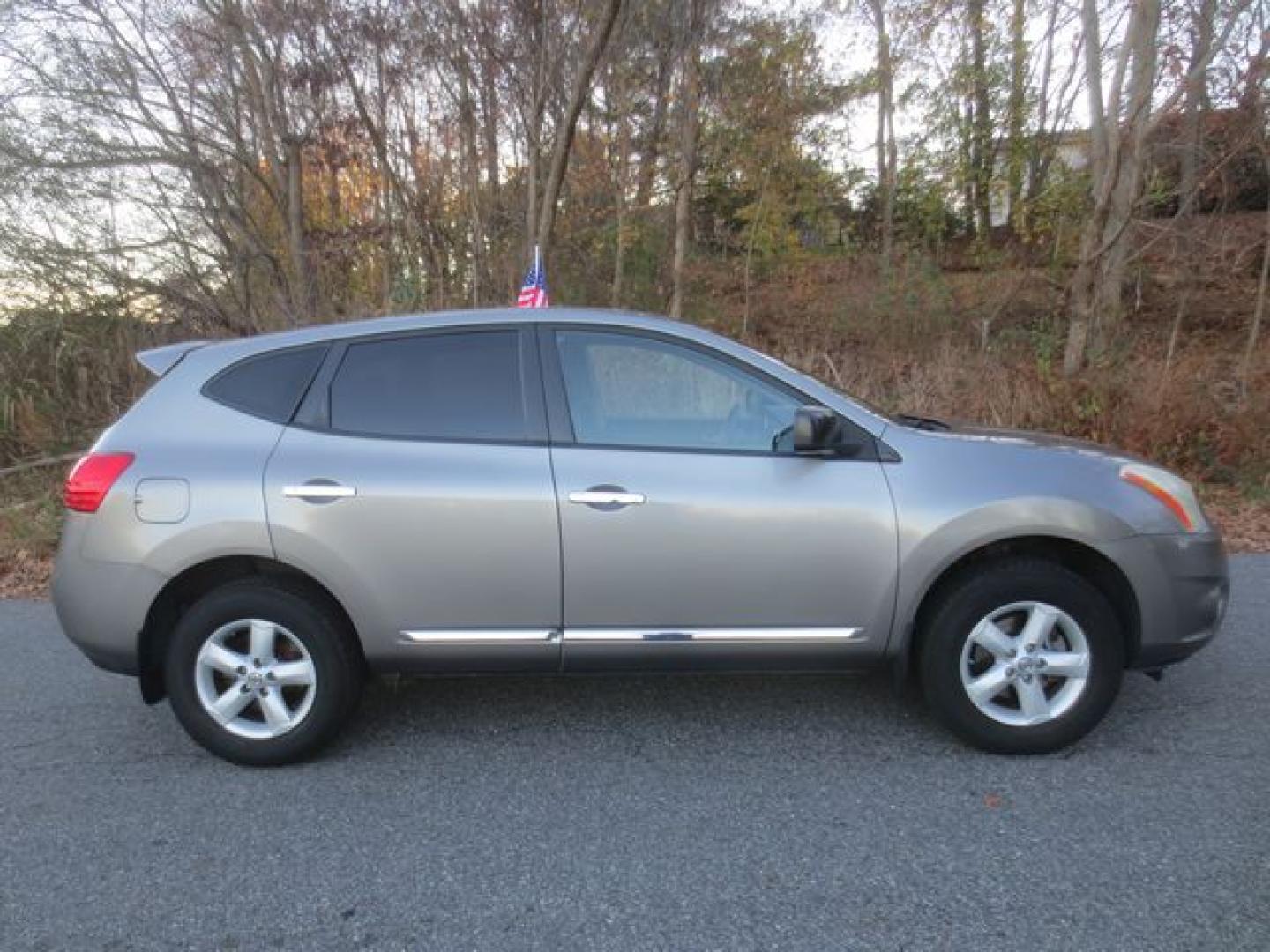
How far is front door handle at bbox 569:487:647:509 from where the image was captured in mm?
3488

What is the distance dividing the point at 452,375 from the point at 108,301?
9.36m

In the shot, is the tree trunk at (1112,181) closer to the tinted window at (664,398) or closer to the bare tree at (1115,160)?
the bare tree at (1115,160)

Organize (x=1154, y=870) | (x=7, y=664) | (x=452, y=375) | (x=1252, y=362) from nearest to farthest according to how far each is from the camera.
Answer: (x=1154, y=870) < (x=452, y=375) < (x=7, y=664) < (x=1252, y=362)

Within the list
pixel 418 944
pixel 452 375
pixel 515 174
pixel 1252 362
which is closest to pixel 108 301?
pixel 515 174

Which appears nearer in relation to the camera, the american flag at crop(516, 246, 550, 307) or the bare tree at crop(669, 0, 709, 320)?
the american flag at crop(516, 246, 550, 307)

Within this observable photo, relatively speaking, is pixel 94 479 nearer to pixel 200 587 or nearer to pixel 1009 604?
pixel 200 587

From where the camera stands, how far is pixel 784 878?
2.83 metres

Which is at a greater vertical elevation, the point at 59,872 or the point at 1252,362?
the point at 1252,362

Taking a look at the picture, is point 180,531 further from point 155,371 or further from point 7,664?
point 7,664

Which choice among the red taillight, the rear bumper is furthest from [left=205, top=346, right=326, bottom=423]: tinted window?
the rear bumper

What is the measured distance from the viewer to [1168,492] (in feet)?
12.0

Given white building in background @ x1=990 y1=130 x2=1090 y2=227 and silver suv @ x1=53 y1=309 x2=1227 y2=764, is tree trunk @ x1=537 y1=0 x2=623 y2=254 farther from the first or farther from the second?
white building in background @ x1=990 y1=130 x2=1090 y2=227

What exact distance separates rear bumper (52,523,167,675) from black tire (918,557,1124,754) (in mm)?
2945

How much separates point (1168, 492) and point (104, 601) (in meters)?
4.09
